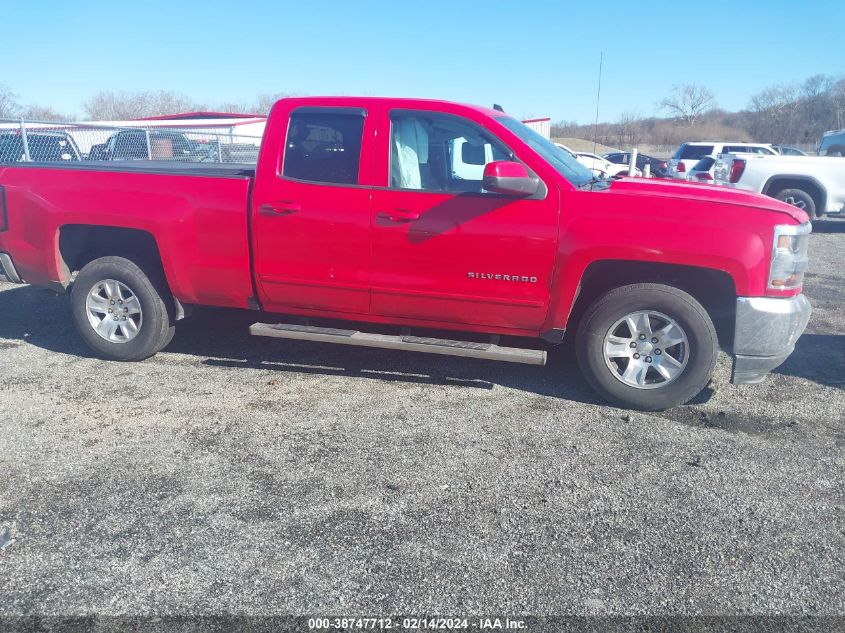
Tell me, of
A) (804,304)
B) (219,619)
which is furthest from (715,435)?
(219,619)

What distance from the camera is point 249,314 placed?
21.3ft

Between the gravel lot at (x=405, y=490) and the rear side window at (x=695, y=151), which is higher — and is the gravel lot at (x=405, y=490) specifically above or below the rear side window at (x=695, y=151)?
below

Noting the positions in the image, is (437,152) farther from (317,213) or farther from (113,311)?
(113,311)

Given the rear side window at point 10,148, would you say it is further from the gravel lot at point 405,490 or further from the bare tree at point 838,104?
the bare tree at point 838,104

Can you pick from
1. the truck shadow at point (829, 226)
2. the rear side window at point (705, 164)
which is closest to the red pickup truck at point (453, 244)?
the truck shadow at point (829, 226)

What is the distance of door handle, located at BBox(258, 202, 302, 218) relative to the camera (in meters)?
4.54

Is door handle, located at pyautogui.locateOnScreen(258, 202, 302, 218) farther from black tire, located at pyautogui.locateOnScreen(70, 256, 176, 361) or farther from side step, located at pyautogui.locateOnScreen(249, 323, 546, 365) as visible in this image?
black tire, located at pyautogui.locateOnScreen(70, 256, 176, 361)

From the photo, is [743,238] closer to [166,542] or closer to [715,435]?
[715,435]

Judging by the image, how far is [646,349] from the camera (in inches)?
171

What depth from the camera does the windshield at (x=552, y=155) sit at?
14.6ft

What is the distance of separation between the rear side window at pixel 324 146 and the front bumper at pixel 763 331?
261 centimetres

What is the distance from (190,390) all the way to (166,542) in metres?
1.88

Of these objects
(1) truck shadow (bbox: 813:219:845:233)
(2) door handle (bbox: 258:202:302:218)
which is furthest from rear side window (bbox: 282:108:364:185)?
(1) truck shadow (bbox: 813:219:845:233)

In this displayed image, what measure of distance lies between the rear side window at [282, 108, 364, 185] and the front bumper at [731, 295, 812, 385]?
2.61 metres
